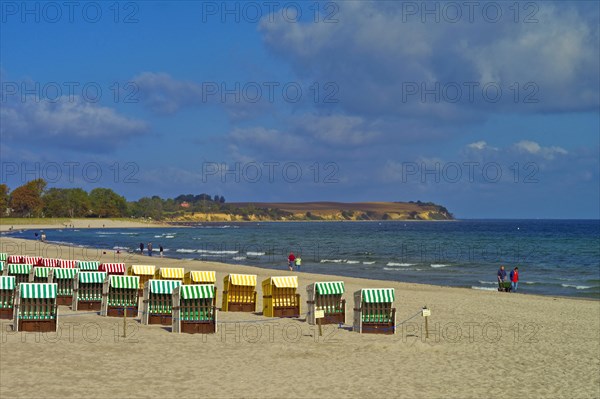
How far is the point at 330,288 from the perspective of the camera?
62.8ft

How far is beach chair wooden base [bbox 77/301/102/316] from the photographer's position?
67.6 ft

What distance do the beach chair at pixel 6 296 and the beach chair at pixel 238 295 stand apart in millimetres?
6695

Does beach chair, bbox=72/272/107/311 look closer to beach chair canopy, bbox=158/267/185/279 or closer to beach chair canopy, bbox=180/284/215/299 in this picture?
beach chair canopy, bbox=158/267/185/279

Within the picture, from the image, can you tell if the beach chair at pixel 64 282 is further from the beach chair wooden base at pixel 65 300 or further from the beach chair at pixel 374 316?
the beach chair at pixel 374 316

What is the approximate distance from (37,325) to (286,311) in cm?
775

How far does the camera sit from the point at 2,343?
549 inches

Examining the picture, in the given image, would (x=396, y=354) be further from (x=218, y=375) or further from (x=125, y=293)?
(x=125, y=293)

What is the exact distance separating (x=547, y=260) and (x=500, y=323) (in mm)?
45459

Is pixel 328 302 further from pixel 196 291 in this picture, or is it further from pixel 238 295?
pixel 196 291

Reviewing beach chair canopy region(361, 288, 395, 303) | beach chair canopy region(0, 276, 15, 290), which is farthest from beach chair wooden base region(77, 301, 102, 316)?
beach chair canopy region(361, 288, 395, 303)

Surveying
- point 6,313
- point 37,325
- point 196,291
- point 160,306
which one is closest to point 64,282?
point 6,313

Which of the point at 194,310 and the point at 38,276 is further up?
the point at 38,276

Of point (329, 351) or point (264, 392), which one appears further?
point (329, 351)

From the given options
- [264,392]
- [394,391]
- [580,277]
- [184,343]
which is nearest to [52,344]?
[184,343]
